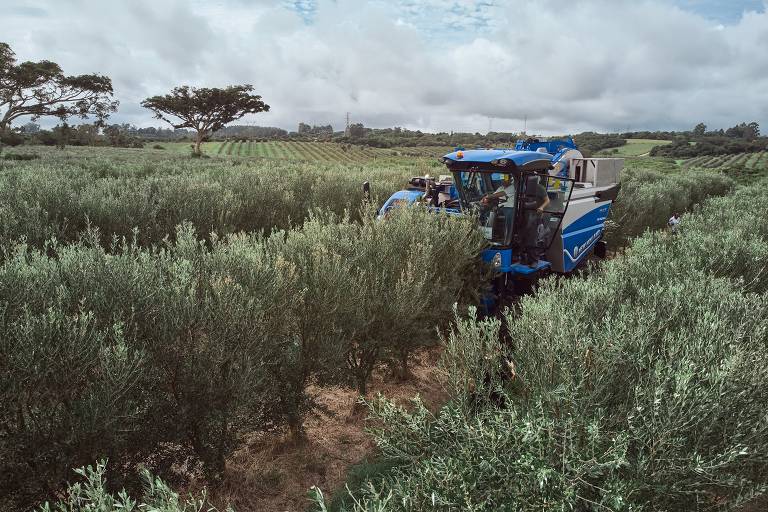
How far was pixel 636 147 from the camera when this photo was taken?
63719mm

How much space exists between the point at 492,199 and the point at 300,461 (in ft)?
15.7

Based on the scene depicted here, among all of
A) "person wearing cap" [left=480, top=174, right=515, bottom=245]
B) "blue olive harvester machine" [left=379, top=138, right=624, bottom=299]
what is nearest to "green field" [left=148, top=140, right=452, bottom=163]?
"blue olive harvester machine" [left=379, top=138, right=624, bottom=299]

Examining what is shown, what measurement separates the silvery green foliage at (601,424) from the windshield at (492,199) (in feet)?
11.2

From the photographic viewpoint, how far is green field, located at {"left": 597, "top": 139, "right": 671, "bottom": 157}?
5572 centimetres

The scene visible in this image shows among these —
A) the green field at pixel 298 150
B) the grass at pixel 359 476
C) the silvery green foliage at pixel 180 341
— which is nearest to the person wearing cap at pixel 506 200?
the silvery green foliage at pixel 180 341

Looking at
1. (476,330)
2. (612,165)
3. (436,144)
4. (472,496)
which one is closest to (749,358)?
(476,330)

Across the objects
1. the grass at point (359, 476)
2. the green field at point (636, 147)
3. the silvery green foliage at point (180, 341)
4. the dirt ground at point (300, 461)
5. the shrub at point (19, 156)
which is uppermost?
the green field at point (636, 147)

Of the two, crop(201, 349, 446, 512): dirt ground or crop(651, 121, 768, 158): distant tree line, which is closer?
crop(201, 349, 446, 512): dirt ground

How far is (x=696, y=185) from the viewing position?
2162 cm

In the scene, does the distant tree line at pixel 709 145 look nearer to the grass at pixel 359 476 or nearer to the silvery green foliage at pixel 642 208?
the silvery green foliage at pixel 642 208

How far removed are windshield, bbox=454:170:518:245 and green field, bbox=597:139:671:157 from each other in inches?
2083

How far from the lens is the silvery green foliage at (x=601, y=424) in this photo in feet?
7.29

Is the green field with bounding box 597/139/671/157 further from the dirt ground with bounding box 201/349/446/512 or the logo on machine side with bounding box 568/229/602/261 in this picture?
the dirt ground with bounding box 201/349/446/512

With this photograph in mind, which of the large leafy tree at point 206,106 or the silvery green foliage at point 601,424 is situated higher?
the large leafy tree at point 206,106
